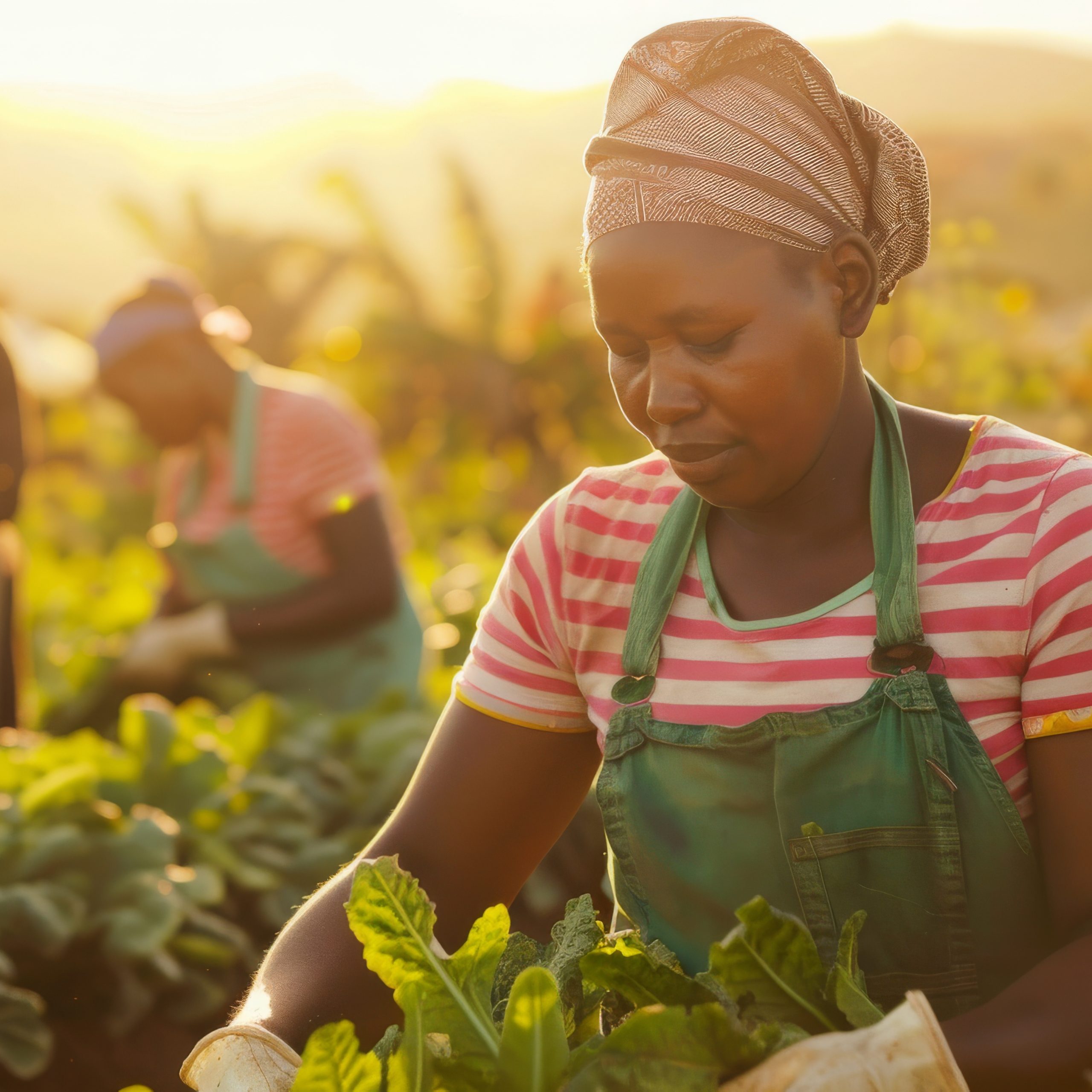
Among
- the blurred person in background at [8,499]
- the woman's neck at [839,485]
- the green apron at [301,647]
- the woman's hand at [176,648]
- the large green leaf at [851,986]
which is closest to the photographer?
the large green leaf at [851,986]

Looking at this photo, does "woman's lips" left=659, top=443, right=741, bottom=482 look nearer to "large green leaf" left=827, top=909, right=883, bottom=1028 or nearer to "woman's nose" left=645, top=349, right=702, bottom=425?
"woman's nose" left=645, top=349, right=702, bottom=425

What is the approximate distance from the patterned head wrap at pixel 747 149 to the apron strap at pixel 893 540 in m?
0.17

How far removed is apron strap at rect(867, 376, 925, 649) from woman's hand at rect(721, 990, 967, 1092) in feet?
1.32

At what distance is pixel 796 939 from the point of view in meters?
1.28

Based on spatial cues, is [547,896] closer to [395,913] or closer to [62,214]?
[395,913]

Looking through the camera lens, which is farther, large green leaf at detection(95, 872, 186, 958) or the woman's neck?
large green leaf at detection(95, 872, 186, 958)

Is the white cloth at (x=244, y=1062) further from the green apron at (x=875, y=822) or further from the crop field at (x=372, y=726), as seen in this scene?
the green apron at (x=875, y=822)

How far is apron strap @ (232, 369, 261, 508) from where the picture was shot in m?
4.14

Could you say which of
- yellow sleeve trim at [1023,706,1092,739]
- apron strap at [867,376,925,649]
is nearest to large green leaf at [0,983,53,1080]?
apron strap at [867,376,925,649]

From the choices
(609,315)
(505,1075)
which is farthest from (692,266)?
(505,1075)

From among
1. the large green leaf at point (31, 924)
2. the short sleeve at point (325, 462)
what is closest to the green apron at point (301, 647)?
the short sleeve at point (325, 462)

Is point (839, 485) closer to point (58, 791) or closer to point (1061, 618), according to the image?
point (1061, 618)

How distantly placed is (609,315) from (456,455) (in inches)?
465

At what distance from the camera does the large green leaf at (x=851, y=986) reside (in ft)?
4.16
